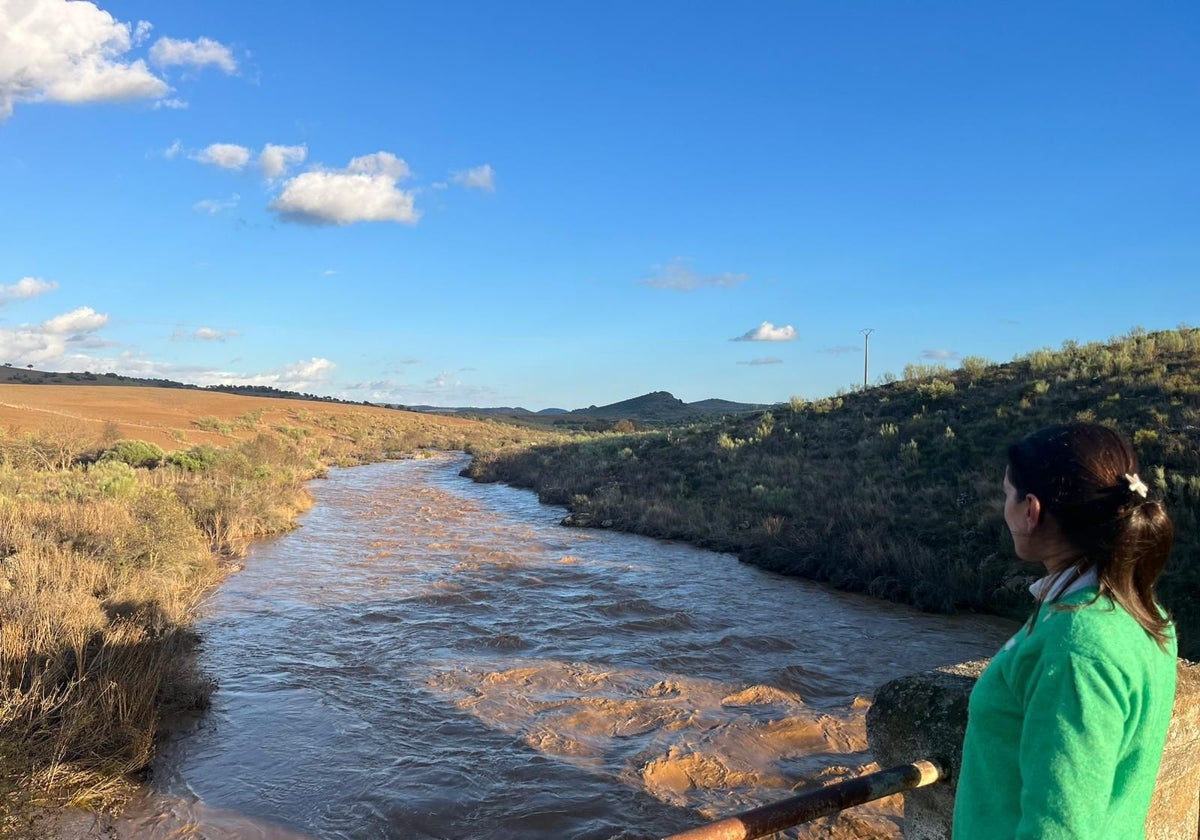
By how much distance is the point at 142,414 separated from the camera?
142ft

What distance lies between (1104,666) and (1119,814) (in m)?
0.38

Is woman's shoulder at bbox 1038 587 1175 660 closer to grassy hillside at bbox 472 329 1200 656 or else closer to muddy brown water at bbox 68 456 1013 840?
muddy brown water at bbox 68 456 1013 840

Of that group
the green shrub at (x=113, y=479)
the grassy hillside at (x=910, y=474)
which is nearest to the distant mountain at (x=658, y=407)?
the grassy hillside at (x=910, y=474)

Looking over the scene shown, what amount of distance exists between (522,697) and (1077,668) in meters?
6.87

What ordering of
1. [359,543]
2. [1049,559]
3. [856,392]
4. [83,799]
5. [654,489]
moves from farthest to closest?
1. [856,392]
2. [654,489]
3. [359,543]
4. [83,799]
5. [1049,559]

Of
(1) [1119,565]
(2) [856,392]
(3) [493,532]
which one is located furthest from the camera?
(2) [856,392]

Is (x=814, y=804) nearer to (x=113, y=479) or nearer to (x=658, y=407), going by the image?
(x=113, y=479)

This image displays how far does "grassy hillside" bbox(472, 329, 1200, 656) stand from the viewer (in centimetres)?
1114

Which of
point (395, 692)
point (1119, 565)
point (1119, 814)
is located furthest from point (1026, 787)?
point (395, 692)

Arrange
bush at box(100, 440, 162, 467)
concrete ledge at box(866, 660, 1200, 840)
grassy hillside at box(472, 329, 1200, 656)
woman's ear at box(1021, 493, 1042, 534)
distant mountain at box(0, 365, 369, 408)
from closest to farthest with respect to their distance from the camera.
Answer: woman's ear at box(1021, 493, 1042, 534) → concrete ledge at box(866, 660, 1200, 840) → grassy hillside at box(472, 329, 1200, 656) → bush at box(100, 440, 162, 467) → distant mountain at box(0, 365, 369, 408)

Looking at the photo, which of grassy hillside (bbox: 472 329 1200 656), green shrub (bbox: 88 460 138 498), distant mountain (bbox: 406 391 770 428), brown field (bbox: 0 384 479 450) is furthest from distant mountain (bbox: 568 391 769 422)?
green shrub (bbox: 88 460 138 498)

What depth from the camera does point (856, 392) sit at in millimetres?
26609

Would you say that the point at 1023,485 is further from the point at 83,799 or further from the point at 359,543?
the point at 359,543

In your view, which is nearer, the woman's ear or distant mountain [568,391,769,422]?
the woman's ear
